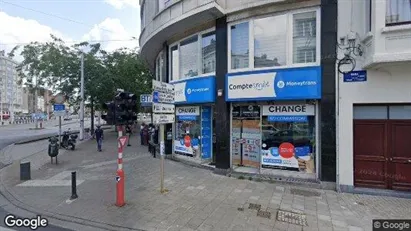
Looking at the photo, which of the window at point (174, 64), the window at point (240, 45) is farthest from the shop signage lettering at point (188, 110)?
the window at point (240, 45)

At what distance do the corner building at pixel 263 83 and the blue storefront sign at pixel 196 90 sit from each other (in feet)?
0.13

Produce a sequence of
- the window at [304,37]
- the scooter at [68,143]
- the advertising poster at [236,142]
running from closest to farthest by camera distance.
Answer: the window at [304,37] → the advertising poster at [236,142] → the scooter at [68,143]

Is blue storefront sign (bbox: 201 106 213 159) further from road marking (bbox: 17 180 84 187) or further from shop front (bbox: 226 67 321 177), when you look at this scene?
road marking (bbox: 17 180 84 187)

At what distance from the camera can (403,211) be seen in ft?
21.0

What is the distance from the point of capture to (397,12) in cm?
721

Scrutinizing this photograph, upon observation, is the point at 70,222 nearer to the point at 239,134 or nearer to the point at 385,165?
the point at 239,134

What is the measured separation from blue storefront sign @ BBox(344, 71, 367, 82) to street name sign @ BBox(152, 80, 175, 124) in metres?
5.10

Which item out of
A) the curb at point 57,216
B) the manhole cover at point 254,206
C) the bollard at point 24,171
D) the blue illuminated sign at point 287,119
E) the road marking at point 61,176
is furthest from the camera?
the road marking at point 61,176

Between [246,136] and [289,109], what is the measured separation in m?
1.87

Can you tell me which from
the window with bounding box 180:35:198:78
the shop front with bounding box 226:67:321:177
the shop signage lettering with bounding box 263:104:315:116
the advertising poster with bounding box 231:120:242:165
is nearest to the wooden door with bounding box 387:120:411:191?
the shop front with bounding box 226:67:321:177

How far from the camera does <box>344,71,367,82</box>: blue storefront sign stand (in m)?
7.65

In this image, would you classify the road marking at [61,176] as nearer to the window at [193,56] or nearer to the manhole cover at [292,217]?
the window at [193,56]

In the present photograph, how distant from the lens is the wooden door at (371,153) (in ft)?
25.1

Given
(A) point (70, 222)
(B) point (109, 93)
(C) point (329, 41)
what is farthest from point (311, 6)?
(B) point (109, 93)
